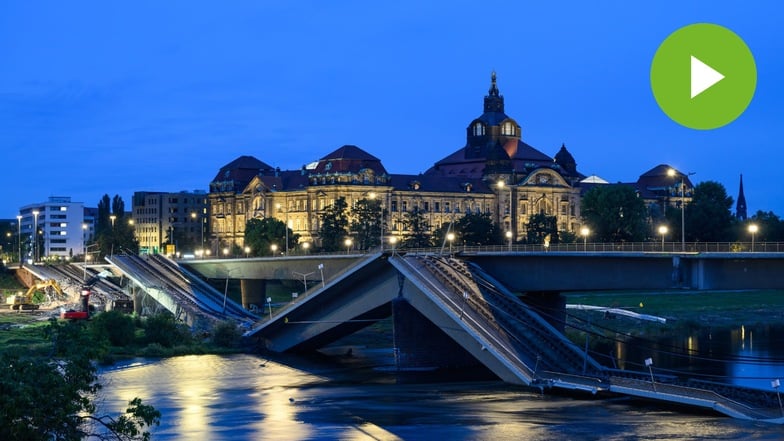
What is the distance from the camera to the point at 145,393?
252 feet

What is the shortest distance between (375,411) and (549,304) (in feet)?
86.4

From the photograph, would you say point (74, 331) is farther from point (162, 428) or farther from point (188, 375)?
point (188, 375)

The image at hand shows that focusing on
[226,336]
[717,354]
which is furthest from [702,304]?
[226,336]

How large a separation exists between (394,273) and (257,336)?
20.5m

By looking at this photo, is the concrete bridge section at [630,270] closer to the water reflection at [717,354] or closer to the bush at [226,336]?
the water reflection at [717,354]

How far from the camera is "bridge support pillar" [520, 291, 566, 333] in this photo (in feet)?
298

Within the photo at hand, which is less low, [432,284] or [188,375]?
[432,284]

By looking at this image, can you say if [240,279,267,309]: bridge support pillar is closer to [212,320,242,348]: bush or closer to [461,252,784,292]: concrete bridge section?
[212,320,242,348]: bush

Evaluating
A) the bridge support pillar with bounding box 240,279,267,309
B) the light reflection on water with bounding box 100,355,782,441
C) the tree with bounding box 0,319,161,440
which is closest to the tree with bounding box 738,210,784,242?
the bridge support pillar with bounding box 240,279,267,309

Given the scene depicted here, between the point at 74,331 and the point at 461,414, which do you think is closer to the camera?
the point at 74,331

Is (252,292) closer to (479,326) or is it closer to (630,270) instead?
(479,326)

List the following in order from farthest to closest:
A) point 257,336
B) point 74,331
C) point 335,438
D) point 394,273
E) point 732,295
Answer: point 732,295, point 257,336, point 394,273, point 335,438, point 74,331

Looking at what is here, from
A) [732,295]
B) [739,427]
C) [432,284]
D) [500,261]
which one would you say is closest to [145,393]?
[432,284]

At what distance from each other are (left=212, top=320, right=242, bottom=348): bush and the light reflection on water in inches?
688
